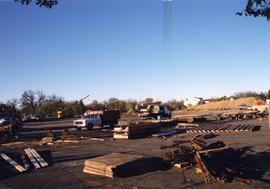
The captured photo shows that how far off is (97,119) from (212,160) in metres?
30.9

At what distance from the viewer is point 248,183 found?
11242mm

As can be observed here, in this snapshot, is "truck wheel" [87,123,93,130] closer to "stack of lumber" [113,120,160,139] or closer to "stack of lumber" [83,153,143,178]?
"stack of lumber" [113,120,160,139]

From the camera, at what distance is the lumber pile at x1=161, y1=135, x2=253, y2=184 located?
38.9 ft

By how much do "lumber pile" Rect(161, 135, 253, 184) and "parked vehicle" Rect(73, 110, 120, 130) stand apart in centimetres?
2768

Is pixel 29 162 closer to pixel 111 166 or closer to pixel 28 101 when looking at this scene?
pixel 111 166

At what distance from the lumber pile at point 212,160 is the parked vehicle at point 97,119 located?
90.8 ft

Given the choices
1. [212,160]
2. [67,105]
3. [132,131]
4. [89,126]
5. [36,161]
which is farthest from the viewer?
[67,105]

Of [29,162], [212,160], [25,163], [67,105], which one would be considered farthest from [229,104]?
[212,160]

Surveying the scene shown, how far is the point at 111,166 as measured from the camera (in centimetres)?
1312

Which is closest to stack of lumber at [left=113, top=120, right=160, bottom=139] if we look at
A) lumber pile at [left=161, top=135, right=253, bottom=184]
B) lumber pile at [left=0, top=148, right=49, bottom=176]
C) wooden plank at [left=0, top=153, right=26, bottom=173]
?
lumber pile at [left=0, top=148, right=49, bottom=176]

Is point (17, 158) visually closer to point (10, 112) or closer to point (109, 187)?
point (109, 187)

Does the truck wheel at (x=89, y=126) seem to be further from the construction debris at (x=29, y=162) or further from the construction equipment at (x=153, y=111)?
the construction debris at (x=29, y=162)

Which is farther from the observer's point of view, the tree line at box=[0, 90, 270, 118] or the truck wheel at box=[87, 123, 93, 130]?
the tree line at box=[0, 90, 270, 118]

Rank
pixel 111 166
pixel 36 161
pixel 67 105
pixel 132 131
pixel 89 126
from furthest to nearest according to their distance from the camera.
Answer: pixel 67 105 < pixel 89 126 < pixel 132 131 < pixel 36 161 < pixel 111 166
